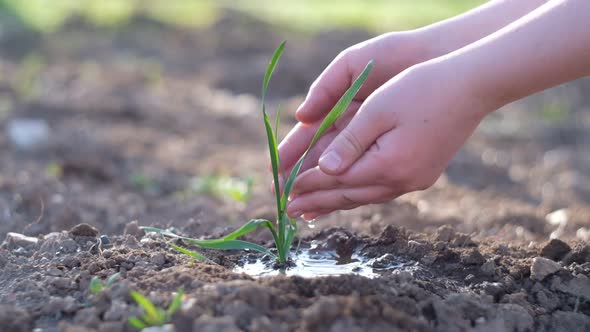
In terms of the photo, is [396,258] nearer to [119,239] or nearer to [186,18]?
[119,239]

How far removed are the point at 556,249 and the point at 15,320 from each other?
166 centimetres

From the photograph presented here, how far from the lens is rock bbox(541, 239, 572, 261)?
2346mm

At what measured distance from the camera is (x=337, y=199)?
208 cm

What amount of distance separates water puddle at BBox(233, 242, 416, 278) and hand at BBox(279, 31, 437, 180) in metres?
0.31

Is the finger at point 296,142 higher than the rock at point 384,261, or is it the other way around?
the finger at point 296,142

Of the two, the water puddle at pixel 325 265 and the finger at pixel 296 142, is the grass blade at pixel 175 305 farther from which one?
the finger at pixel 296 142

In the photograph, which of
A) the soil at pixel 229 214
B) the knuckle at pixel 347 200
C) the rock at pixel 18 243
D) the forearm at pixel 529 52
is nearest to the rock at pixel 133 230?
the soil at pixel 229 214

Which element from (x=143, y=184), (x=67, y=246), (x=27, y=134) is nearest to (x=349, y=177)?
(x=67, y=246)

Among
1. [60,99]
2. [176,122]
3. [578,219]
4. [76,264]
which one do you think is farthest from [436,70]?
[60,99]

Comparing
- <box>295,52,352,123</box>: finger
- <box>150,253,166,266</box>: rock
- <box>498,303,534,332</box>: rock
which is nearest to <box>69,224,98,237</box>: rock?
<box>150,253,166,266</box>: rock

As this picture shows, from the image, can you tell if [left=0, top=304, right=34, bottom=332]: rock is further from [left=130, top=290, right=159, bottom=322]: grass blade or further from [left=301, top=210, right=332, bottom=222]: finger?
[left=301, top=210, right=332, bottom=222]: finger

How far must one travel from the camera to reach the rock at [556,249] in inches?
92.4

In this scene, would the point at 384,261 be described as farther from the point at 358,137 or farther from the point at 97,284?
the point at 97,284

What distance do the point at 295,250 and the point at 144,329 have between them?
850 mm
